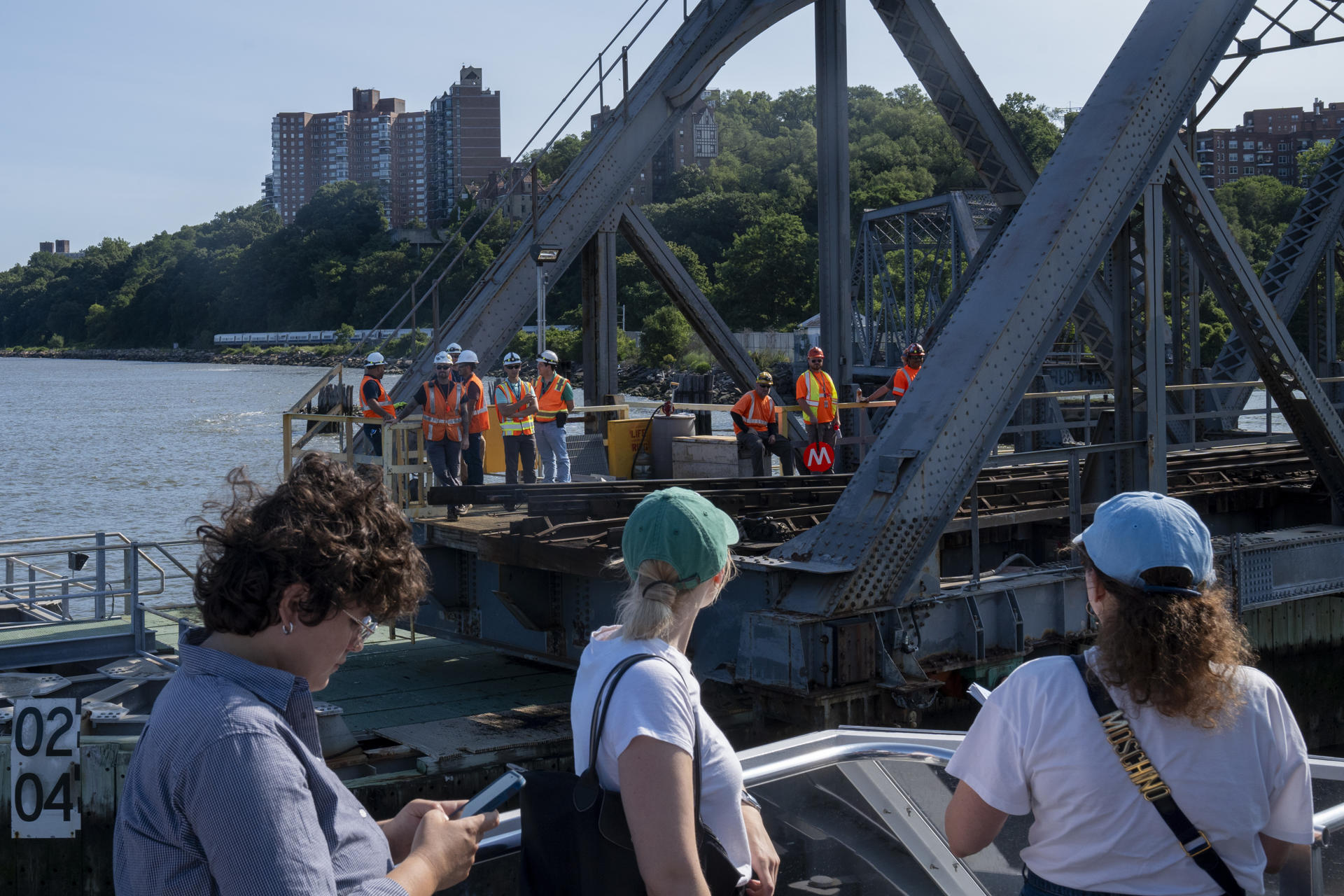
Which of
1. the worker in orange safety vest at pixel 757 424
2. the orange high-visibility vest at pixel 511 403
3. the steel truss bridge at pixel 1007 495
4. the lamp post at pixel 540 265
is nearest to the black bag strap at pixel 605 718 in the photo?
the steel truss bridge at pixel 1007 495

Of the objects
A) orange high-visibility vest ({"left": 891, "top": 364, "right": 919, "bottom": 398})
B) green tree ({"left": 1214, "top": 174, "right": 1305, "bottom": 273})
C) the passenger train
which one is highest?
green tree ({"left": 1214, "top": 174, "right": 1305, "bottom": 273})

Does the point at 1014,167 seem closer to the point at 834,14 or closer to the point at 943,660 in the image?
the point at 834,14

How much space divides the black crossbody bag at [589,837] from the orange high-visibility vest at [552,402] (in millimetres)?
12882

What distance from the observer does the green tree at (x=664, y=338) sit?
100m

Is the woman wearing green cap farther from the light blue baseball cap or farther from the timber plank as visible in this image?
the timber plank

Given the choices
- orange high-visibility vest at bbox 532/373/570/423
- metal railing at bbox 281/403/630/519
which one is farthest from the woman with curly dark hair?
orange high-visibility vest at bbox 532/373/570/423

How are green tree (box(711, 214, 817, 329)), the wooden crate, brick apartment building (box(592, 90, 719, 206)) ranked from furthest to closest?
1. brick apartment building (box(592, 90, 719, 206))
2. green tree (box(711, 214, 817, 329))
3. the wooden crate

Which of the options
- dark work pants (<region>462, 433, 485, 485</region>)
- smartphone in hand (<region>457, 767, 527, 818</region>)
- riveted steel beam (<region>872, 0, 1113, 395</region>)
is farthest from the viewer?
riveted steel beam (<region>872, 0, 1113, 395</region>)

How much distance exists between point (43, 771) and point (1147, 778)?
745cm

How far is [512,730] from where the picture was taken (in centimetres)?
893

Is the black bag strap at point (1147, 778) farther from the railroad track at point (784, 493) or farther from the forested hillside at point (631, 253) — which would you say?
the forested hillside at point (631, 253)

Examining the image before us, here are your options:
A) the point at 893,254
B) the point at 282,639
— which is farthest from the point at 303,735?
the point at 893,254

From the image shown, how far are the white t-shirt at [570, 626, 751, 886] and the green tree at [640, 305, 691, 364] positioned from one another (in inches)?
3817

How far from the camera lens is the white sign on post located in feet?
25.5
